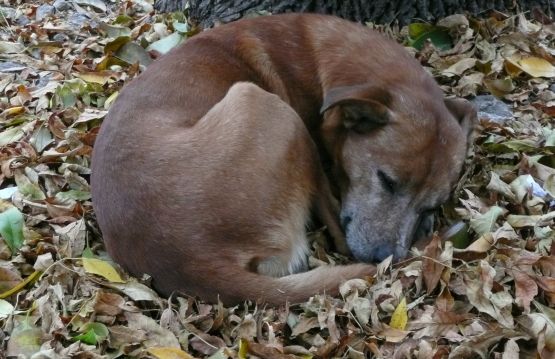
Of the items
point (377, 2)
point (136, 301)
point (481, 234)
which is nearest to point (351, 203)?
point (481, 234)

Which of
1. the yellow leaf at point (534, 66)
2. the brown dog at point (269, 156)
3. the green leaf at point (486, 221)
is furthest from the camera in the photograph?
the yellow leaf at point (534, 66)

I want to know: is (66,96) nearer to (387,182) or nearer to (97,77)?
(97,77)

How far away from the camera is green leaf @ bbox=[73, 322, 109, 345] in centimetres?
302

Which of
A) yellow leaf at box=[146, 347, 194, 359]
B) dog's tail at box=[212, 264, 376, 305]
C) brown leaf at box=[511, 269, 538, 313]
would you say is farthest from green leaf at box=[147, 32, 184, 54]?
brown leaf at box=[511, 269, 538, 313]

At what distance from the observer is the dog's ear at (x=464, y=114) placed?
13.3 feet

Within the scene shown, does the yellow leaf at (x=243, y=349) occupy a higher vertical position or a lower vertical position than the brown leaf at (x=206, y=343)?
higher

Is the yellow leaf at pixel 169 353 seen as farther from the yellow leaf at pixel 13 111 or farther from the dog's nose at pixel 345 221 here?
the yellow leaf at pixel 13 111

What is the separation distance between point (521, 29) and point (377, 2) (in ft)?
3.32

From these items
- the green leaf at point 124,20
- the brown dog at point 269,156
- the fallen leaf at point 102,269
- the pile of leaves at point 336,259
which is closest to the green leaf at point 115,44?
the pile of leaves at point 336,259

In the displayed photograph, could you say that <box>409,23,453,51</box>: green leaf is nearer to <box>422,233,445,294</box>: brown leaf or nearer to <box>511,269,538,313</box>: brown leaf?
<box>422,233,445,294</box>: brown leaf

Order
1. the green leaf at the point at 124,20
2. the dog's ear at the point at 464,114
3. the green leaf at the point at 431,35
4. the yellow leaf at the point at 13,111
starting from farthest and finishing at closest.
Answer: the green leaf at the point at 124,20, the green leaf at the point at 431,35, the yellow leaf at the point at 13,111, the dog's ear at the point at 464,114

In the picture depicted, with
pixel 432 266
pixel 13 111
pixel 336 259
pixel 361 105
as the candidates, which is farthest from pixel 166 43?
pixel 432 266

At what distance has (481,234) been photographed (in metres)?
3.57

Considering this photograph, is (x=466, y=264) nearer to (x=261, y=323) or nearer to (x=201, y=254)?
(x=261, y=323)
